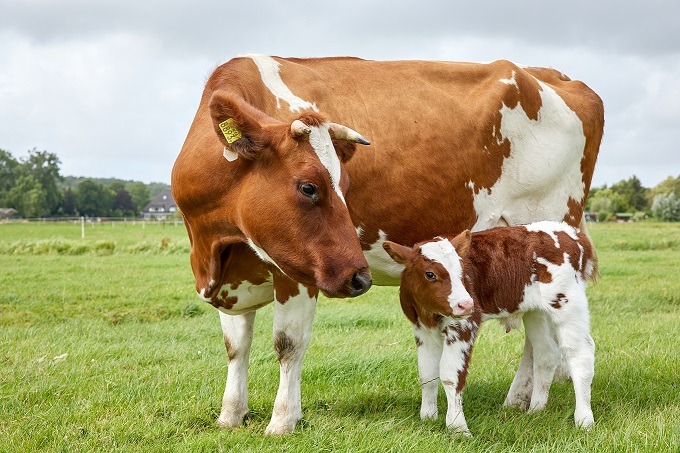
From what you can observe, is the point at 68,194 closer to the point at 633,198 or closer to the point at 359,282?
the point at 633,198

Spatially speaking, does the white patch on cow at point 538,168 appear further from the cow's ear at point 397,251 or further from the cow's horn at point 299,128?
the cow's horn at point 299,128

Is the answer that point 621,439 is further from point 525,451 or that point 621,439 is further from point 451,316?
point 451,316

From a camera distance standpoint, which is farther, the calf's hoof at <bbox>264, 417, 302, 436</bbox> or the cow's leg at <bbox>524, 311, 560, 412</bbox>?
the cow's leg at <bbox>524, 311, 560, 412</bbox>

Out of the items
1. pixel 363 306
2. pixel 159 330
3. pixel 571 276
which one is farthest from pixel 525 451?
pixel 363 306

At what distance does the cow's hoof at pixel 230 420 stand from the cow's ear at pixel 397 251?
174cm

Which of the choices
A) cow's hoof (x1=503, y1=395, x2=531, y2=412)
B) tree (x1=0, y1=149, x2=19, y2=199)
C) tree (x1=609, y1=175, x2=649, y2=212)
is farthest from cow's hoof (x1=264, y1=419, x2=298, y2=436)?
tree (x1=0, y1=149, x2=19, y2=199)

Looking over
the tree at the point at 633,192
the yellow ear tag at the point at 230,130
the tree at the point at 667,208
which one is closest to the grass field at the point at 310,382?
the yellow ear tag at the point at 230,130

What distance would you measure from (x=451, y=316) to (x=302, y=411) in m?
1.57

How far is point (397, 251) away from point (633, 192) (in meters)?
113

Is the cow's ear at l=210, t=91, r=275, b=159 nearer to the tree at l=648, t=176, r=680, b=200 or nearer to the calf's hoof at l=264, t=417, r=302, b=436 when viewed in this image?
the calf's hoof at l=264, t=417, r=302, b=436

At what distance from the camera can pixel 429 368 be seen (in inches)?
210

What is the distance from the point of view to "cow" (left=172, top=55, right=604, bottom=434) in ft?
13.9

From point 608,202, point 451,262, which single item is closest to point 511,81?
point 451,262

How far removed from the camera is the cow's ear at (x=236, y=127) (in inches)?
166
